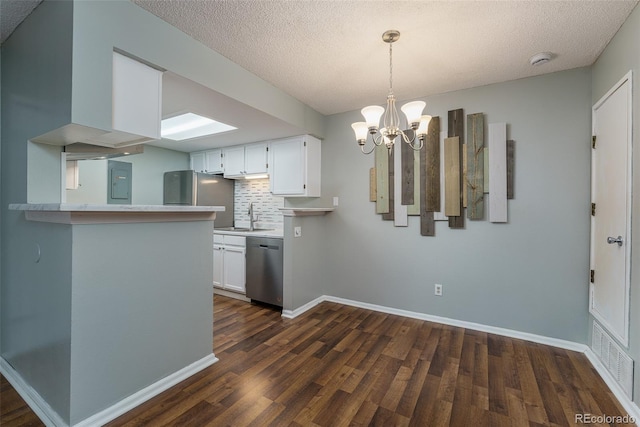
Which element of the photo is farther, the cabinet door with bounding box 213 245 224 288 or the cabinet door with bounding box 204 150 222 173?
the cabinet door with bounding box 204 150 222 173

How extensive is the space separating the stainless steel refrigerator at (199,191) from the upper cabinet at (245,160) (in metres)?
0.29

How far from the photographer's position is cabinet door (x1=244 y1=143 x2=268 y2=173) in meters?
3.84

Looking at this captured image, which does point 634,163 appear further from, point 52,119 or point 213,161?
point 213,161

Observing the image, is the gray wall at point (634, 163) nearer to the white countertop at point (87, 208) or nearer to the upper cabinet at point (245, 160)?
the white countertop at point (87, 208)

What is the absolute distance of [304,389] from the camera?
185cm

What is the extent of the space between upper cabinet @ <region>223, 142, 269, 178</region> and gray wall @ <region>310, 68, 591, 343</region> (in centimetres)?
177

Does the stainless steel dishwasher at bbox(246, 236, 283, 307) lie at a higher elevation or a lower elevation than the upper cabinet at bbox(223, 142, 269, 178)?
lower

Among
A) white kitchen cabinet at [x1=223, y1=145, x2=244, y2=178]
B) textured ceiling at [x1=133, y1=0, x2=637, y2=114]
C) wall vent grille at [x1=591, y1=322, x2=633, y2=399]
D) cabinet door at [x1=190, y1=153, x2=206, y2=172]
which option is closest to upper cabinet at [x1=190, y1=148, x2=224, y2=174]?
cabinet door at [x1=190, y1=153, x2=206, y2=172]

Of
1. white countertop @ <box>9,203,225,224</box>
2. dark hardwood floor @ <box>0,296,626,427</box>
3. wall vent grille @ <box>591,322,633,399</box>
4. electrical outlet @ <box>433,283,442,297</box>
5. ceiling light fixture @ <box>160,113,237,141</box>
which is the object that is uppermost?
ceiling light fixture @ <box>160,113,237,141</box>

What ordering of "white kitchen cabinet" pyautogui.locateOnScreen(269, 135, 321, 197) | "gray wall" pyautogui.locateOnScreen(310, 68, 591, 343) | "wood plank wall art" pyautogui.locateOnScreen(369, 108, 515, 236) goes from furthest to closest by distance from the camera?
"white kitchen cabinet" pyautogui.locateOnScreen(269, 135, 321, 197) < "wood plank wall art" pyautogui.locateOnScreen(369, 108, 515, 236) < "gray wall" pyautogui.locateOnScreen(310, 68, 591, 343)

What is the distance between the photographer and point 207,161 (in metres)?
4.48

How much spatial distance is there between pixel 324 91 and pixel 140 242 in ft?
7.31

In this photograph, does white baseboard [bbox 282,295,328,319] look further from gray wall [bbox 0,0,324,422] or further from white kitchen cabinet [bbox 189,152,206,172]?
white kitchen cabinet [bbox 189,152,206,172]

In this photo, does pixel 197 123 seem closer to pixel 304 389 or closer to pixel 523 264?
pixel 304 389
